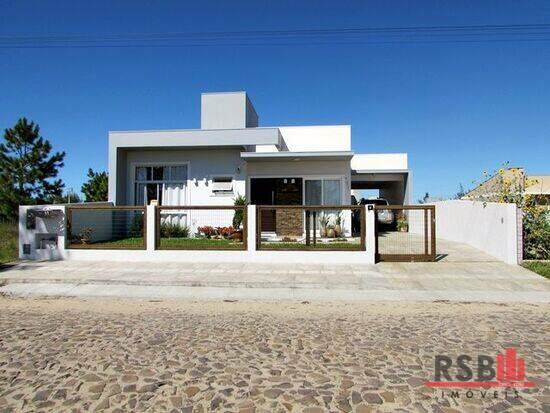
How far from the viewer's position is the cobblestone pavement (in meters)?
3.51

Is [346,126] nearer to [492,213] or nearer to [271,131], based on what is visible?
[271,131]

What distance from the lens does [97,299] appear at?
786cm

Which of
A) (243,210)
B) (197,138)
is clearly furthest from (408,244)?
(197,138)

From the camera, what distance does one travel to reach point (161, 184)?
55.2ft

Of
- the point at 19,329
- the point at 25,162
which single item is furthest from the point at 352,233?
the point at 25,162

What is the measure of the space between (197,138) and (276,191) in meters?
3.86

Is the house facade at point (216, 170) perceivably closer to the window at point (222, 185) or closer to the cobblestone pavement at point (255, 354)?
the window at point (222, 185)

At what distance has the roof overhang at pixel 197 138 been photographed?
15562mm

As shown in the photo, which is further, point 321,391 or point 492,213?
point 492,213

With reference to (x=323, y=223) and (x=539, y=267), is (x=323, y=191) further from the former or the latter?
(x=539, y=267)

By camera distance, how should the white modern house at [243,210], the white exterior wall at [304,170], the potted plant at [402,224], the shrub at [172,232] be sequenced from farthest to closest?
1. the potted plant at [402,224]
2. the white exterior wall at [304,170]
3. the shrub at [172,232]
4. the white modern house at [243,210]

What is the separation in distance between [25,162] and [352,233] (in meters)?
24.9

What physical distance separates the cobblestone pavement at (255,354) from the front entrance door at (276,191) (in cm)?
972

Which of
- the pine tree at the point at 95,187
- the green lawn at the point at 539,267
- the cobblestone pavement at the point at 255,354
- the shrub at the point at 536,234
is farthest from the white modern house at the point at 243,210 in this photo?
the pine tree at the point at 95,187
